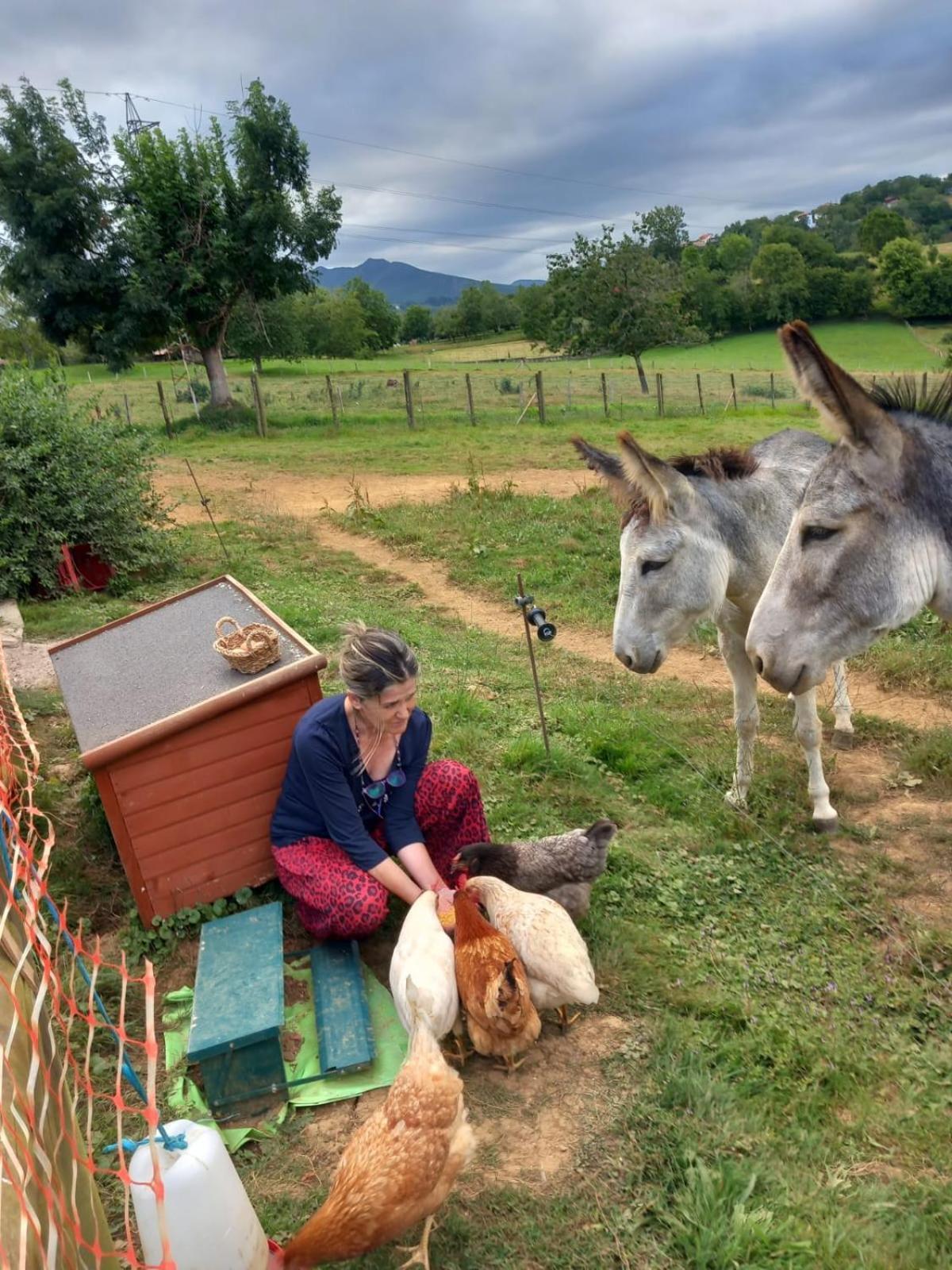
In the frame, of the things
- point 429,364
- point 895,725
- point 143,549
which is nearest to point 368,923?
point 895,725

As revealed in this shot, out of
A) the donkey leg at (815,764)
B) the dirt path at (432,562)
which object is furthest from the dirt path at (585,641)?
the donkey leg at (815,764)

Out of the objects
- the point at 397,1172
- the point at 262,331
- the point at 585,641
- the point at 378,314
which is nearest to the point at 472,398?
the point at 262,331

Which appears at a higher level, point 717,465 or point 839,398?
point 839,398

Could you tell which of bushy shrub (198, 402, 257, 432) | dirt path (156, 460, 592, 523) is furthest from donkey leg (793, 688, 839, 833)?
bushy shrub (198, 402, 257, 432)

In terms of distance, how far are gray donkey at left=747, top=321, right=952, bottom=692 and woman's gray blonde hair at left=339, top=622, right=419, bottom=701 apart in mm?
1389

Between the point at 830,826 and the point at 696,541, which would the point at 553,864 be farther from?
the point at 830,826

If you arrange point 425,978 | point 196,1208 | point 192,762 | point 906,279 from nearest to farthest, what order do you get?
point 196,1208 → point 425,978 → point 192,762 → point 906,279

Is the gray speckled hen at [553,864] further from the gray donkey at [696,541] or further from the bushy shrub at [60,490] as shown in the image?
the bushy shrub at [60,490]

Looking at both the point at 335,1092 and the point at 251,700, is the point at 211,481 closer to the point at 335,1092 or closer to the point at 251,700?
the point at 251,700

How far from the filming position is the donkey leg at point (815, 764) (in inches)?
175

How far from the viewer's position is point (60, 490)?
29.3 ft

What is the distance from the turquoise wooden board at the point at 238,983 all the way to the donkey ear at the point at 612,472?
2.57 metres

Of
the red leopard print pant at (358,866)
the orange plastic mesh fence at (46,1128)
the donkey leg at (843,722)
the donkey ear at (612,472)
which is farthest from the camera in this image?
the donkey leg at (843,722)

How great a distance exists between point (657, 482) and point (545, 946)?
220 centimetres
